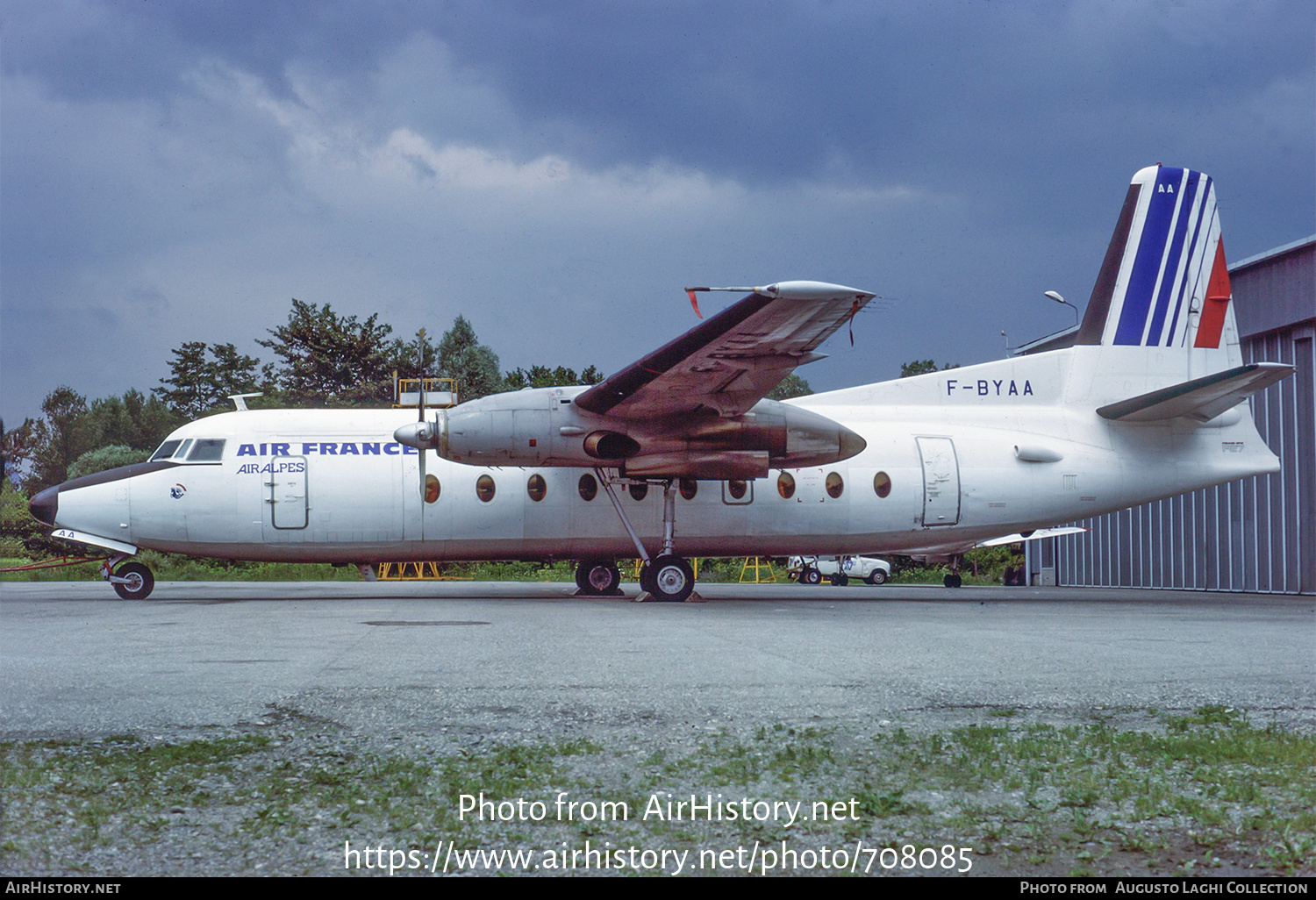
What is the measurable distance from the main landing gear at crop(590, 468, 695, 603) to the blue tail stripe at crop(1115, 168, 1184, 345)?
8.81 metres

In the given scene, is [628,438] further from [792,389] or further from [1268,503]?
[792,389]

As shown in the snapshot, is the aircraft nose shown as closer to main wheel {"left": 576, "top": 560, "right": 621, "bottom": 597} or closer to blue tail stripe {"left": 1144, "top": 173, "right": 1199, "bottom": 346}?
main wheel {"left": 576, "top": 560, "right": 621, "bottom": 597}

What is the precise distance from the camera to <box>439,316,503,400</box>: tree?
5478cm

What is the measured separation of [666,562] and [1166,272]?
1068 cm

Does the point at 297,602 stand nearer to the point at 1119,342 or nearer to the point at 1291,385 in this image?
the point at 1119,342

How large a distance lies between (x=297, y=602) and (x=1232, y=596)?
1878cm

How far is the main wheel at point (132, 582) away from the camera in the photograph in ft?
53.4

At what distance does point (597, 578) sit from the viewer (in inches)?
742

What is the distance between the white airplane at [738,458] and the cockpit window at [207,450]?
4 cm

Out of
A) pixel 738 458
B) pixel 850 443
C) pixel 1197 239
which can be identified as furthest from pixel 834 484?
pixel 1197 239

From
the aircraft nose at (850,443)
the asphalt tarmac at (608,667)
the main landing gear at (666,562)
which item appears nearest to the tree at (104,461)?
the asphalt tarmac at (608,667)

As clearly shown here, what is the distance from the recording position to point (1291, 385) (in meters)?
23.1

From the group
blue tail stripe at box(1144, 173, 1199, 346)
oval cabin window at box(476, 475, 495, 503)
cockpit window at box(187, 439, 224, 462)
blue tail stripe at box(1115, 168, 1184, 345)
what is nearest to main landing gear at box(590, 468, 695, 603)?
oval cabin window at box(476, 475, 495, 503)

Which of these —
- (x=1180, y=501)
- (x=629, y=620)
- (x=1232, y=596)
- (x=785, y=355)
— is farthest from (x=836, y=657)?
(x=1180, y=501)
